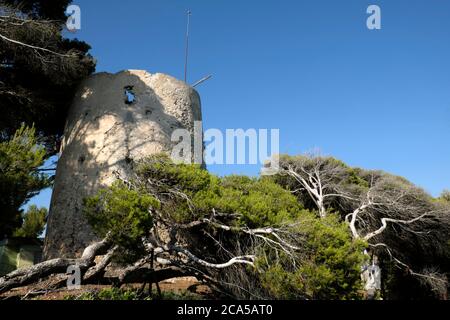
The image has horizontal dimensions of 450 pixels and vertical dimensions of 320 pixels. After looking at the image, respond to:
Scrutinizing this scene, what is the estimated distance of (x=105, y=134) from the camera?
12.1 m

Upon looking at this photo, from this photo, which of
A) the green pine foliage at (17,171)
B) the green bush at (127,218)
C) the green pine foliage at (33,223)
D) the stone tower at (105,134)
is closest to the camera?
the green bush at (127,218)

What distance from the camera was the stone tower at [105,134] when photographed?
1137 centimetres

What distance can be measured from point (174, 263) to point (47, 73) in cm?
733

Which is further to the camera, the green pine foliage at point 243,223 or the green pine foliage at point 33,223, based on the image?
the green pine foliage at point 33,223

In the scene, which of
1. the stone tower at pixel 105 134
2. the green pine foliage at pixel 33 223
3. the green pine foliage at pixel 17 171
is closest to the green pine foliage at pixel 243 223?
the green pine foliage at pixel 17 171

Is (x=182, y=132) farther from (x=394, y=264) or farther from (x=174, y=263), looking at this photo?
(x=394, y=264)

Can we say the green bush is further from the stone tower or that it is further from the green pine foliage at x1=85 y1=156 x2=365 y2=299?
the stone tower

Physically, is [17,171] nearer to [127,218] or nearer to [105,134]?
[127,218]

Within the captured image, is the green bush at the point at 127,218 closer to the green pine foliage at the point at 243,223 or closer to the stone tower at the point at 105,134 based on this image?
the green pine foliage at the point at 243,223

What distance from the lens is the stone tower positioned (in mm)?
11367

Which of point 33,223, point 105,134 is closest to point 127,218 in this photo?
point 105,134

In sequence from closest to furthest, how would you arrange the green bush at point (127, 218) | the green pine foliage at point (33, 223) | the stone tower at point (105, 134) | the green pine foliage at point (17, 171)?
the green bush at point (127, 218) → the green pine foliage at point (17, 171) → the stone tower at point (105, 134) → the green pine foliage at point (33, 223)

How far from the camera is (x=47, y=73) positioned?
1226 centimetres
